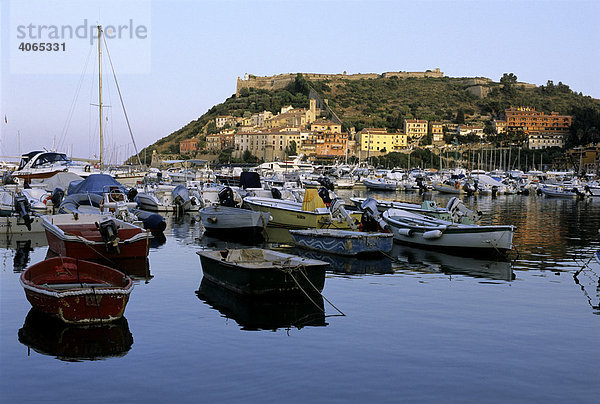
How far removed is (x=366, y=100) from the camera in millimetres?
173000

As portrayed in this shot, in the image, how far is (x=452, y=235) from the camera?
19969 millimetres

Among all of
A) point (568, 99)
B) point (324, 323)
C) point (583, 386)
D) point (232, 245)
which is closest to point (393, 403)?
point (583, 386)

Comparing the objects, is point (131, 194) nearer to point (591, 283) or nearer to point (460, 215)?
point (460, 215)

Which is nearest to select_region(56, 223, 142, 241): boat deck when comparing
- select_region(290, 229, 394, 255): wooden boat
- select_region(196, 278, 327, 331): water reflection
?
select_region(196, 278, 327, 331): water reflection

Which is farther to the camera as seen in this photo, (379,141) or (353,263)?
(379,141)

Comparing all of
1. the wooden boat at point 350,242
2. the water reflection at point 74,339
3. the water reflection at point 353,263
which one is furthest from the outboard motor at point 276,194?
the water reflection at point 74,339

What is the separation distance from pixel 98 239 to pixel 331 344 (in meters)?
8.94

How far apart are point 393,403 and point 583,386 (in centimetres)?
253

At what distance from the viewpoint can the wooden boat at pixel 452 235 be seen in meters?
19.2

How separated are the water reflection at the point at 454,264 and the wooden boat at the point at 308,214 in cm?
227

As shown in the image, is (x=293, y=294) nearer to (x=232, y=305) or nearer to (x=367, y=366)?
(x=232, y=305)

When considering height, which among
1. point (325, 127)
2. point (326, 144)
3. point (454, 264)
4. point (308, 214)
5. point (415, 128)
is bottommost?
point (454, 264)

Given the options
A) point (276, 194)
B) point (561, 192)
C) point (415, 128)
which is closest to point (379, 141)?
point (415, 128)

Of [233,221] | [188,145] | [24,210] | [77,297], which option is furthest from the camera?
[188,145]
